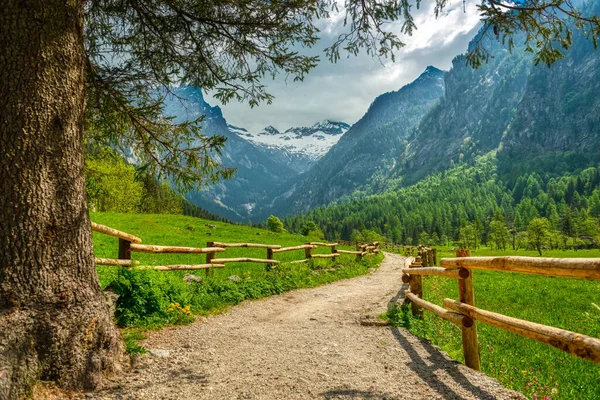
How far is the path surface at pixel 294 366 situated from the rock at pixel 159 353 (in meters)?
0.03

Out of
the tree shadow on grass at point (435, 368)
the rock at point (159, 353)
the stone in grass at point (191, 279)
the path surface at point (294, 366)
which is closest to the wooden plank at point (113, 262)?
the path surface at point (294, 366)

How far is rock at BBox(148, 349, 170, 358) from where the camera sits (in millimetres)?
5190

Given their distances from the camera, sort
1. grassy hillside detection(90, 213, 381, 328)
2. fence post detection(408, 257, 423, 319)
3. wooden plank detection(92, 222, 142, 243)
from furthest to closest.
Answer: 1. fence post detection(408, 257, 423, 319)
2. wooden plank detection(92, 222, 142, 243)
3. grassy hillside detection(90, 213, 381, 328)

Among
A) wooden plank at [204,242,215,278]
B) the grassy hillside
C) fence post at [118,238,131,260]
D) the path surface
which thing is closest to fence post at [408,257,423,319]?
the path surface

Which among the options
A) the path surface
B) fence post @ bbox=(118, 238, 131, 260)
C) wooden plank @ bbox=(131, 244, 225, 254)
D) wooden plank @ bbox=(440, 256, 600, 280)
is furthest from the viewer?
wooden plank @ bbox=(131, 244, 225, 254)

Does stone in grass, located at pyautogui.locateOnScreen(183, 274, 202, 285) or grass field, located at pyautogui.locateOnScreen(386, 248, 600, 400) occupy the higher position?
stone in grass, located at pyautogui.locateOnScreen(183, 274, 202, 285)

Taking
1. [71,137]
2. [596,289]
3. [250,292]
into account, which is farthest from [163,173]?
[596,289]

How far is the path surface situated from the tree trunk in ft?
2.44

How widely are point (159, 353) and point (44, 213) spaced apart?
2.71m

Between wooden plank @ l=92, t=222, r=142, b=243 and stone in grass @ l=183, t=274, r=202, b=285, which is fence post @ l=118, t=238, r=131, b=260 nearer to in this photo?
wooden plank @ l=92, t=222, r=142, b=243

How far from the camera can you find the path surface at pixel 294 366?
13.7ft

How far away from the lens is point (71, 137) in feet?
13.7

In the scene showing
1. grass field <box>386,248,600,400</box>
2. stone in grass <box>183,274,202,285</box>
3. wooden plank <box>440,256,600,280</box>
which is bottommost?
grass field <box>386,248,600,400</box>

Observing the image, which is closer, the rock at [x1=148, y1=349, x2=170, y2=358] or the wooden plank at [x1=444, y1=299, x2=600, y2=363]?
the wooden plank at [x1=444, y1=299, x2=600, y2=363]
